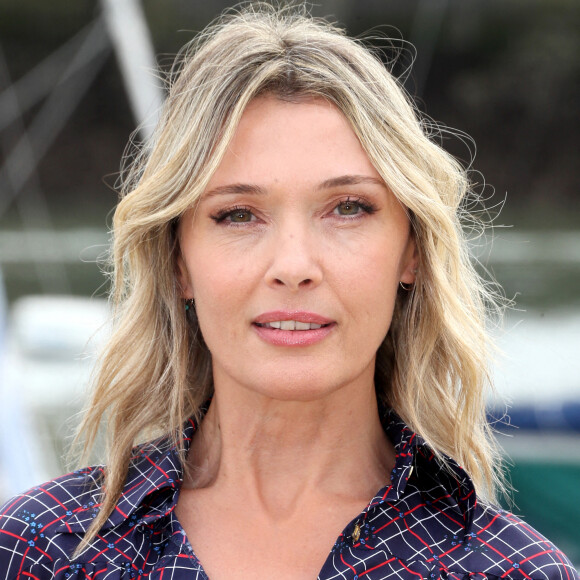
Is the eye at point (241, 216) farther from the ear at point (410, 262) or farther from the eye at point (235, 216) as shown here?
the ear at point (410, 262)

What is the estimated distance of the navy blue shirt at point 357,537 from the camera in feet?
4.76

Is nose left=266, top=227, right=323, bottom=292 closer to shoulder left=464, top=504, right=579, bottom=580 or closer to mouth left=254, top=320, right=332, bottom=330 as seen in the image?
mouth left=254, top=320, right=332, bottom=330

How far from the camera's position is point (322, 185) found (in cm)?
147

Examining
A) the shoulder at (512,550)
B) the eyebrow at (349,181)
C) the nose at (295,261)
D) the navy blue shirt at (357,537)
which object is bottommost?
the shoulder at (512,550)

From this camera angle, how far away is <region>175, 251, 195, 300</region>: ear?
1.65 meters

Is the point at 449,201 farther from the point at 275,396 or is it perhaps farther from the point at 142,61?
the point at 142,61

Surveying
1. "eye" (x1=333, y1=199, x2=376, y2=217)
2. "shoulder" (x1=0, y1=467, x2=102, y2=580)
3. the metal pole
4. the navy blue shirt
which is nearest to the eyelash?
"eye" (x1=333, y1=199, x2=376, y2=217)

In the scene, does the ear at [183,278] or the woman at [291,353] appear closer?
the woman at [291,353]

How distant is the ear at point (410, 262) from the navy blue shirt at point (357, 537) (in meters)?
0.27

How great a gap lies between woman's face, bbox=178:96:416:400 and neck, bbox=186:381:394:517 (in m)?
0.09

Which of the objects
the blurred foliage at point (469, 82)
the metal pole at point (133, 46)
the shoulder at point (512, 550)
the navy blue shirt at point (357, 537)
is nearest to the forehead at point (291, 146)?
the navy blue shirt at point (357, 537)

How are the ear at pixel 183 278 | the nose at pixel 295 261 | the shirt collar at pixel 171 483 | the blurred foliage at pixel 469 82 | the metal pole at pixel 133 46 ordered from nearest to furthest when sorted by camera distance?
the nose at pixel 295 261
the shirt collar at pixel 171 483
the ear at pixel 183 278
the blurred foliage at pixel 469 82
the metal pole at pixel 133 46

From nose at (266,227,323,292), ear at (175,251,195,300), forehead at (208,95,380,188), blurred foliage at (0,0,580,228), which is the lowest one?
blurred foliage at (0,0,580,228)

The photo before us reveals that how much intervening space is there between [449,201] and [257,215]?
1.18ft
